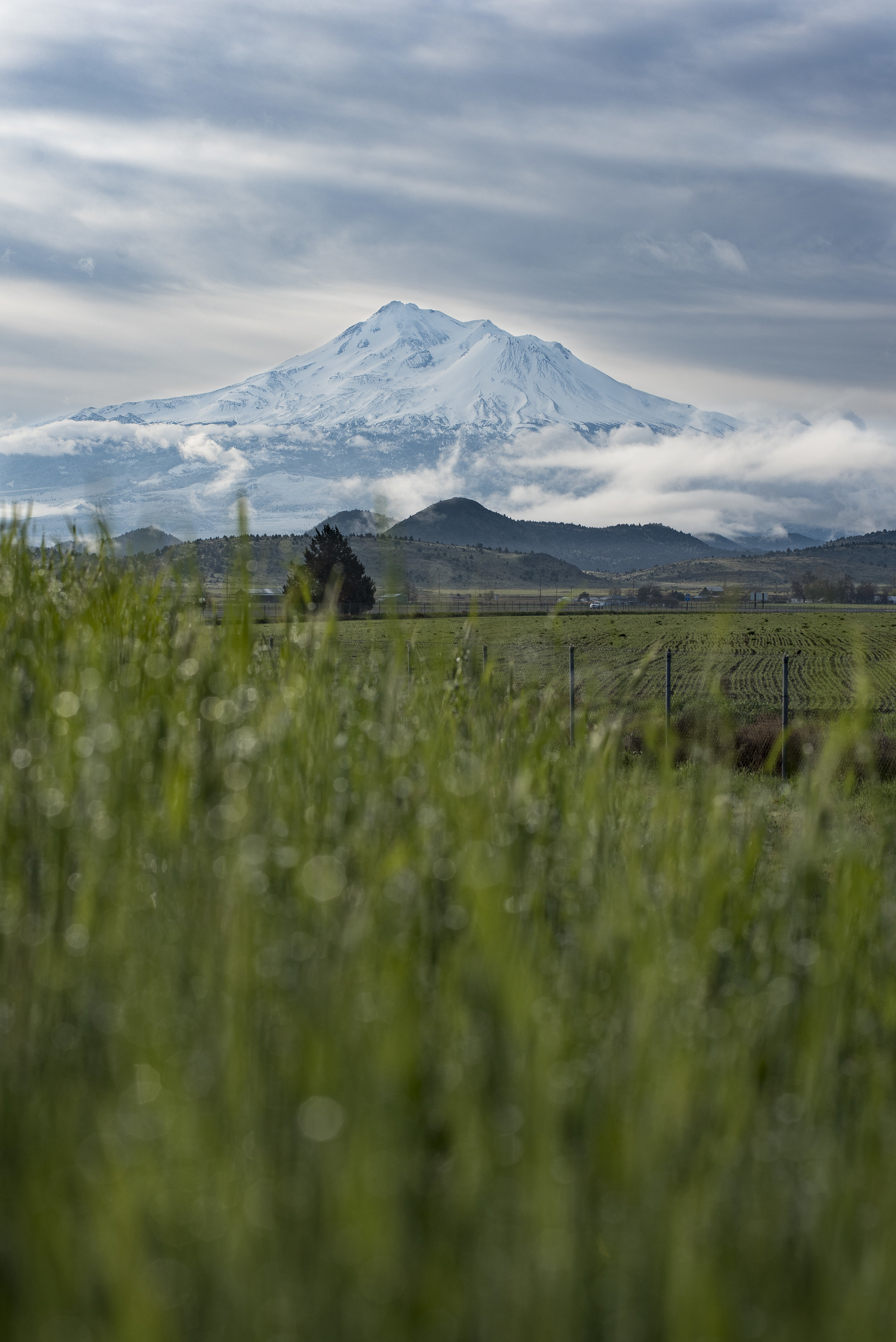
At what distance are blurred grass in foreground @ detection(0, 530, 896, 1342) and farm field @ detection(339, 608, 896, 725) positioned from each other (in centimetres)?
64

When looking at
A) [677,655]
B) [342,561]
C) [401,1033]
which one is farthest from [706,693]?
[342,561]

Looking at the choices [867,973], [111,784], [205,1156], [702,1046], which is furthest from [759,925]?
[205,1156]

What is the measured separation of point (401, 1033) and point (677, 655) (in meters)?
47.8

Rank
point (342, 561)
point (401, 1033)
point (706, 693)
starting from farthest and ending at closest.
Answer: point (342, 561) → point (706, 693) → point (401, 1033)

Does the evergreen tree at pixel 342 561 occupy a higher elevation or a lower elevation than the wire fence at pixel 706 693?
higher

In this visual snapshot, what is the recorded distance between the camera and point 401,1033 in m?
1.95

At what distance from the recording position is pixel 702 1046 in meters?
2.32

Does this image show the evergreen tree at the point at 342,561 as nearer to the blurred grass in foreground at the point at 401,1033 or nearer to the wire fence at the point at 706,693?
the wire fence at the point at 706,693

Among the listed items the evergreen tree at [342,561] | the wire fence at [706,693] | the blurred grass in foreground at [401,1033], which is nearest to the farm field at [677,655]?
the wire fence at [706,693]

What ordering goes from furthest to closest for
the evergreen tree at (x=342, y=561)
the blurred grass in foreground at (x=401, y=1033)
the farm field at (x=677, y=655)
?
1. the evergreen tree at (x=342, y=561)
2. the farm field at (x=677, y=655)
3. the blurred grass in foreground at (x=401, y=1033)

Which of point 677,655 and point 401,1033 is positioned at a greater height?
point 401,1033

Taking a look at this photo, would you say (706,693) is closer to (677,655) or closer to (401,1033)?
(401,1033)

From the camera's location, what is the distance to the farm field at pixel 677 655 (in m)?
4.55

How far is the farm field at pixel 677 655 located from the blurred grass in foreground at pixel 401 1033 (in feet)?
2.10
